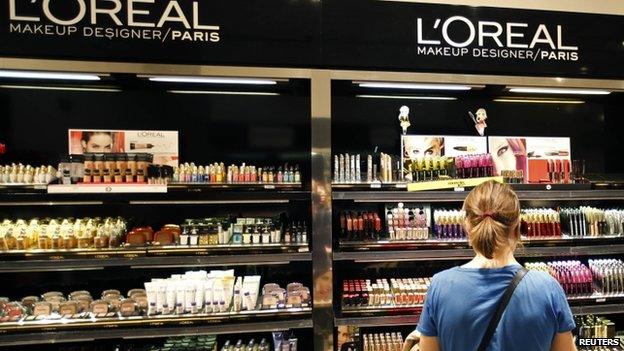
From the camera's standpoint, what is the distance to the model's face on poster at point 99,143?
2.90 m

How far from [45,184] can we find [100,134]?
23.0 inches

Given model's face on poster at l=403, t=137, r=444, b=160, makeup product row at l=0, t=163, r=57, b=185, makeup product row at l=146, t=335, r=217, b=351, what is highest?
model's face on poster at l=403, t=137, r=444, b=160

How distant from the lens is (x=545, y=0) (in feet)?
12.0

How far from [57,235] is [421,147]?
278 centimetres

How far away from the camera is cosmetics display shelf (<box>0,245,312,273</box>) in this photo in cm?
243

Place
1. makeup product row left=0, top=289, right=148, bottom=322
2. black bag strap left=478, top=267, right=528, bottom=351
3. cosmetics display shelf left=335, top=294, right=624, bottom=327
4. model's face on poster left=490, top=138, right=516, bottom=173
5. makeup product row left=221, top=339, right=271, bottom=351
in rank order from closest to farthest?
black bag strap left=478, top=267, right=528, bottom=351 → makeup product row left=0, top=289, right=148, bottom=322 → cosmetics display shelf left=335, top=294, right=624, bottom=327 → makeup product row left=221, top=339, right=271, bottom=351 → model's face on poster left=490, top=138, right=516, bottom=173

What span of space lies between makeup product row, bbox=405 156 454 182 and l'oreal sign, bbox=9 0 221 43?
5.66 feet

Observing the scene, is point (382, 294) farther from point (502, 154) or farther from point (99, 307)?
point (99, 307)

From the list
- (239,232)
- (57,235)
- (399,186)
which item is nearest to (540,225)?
(399,186)

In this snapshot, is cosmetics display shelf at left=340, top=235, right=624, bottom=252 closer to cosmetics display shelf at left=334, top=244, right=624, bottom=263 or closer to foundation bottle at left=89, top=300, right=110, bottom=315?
cosmetics display shelf at left=334, top=244, right=624, bottom=263

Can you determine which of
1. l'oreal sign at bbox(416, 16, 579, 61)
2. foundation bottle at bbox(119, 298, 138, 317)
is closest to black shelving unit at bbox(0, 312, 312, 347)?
foundation bottle at bbox(119, 298, 138, 317)

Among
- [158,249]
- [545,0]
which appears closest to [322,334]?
[158,249]

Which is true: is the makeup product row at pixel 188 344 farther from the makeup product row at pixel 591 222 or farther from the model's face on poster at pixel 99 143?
the makeup product row at pixel 591 222

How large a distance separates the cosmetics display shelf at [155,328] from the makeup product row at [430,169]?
50.8 inches
